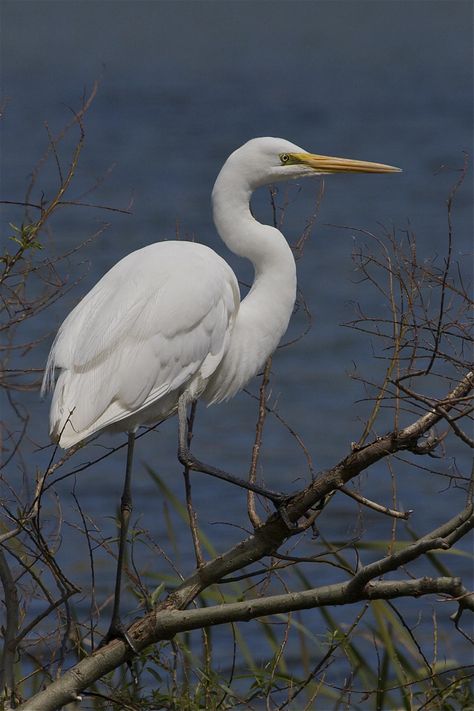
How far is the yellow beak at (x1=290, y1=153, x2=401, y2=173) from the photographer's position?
11.7 feet

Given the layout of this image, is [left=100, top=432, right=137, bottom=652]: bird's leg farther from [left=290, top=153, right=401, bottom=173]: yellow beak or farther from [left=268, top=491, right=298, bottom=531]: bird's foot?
[left=290, top=153, right=401, bottom=173]: yellow beak

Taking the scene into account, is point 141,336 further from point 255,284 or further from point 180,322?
point 255,284

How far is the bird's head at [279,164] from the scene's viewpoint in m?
3.49

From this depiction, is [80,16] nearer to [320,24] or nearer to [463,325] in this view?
[320,24]

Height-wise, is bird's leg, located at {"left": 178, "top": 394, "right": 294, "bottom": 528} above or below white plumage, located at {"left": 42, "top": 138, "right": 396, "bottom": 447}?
below

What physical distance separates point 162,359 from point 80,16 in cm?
3451

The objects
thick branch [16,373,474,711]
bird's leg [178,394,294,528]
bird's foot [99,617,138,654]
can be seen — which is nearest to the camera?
thick branch [16,373,474,711]

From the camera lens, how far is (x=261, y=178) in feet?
11.6

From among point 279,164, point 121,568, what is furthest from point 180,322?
point 121,568

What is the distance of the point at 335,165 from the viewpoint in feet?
11.9

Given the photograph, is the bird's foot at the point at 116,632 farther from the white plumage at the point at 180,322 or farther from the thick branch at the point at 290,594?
the white plumage at the point at 180,322

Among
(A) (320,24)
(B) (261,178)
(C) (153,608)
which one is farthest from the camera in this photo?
(A) (320,24)

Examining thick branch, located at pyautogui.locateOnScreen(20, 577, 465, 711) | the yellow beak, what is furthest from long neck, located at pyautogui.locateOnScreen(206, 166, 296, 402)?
thick branch, located at pyautogui.locateOnScreen(20, 577, 465, 711)

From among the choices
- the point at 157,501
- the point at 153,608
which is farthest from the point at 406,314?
the point at 157,501
